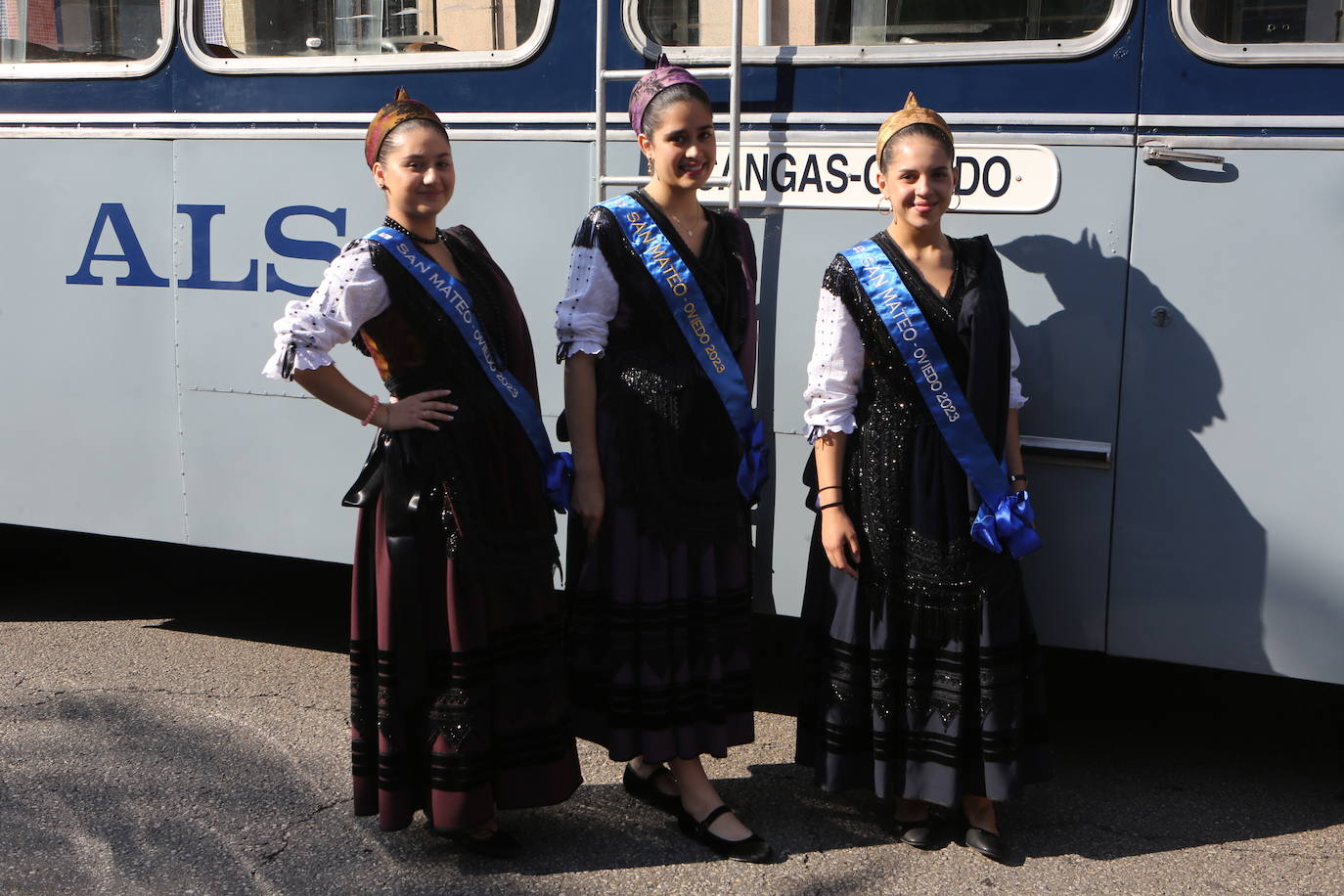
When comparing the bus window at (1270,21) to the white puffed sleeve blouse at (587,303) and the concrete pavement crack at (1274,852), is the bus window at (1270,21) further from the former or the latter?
the concrete pavement crack at (1274,852)

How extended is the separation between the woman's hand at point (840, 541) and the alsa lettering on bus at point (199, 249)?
1.67m

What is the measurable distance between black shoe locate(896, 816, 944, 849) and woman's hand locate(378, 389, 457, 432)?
4.56 ft

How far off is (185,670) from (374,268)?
2.03 m

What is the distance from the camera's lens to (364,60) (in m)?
3.79

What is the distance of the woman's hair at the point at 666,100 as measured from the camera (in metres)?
2.92

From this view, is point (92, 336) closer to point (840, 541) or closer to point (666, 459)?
point (666, 459)

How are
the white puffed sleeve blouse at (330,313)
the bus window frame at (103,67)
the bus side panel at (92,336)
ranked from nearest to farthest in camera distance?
the white puffed sleeve blouse at (330,313)
the bus window frame at (103,67)
the bus side panel at (92,336)

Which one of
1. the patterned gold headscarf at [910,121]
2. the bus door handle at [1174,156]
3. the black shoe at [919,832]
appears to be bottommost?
the black shoe at [919,832]

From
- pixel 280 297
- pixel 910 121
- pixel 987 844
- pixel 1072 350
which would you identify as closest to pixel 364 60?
pixel 280 297

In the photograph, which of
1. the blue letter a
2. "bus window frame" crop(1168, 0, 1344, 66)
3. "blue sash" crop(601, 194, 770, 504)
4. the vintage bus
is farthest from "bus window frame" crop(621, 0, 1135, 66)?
the blue letter a

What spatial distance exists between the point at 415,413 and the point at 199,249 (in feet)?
5.00

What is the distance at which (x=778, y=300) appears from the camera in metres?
3.48

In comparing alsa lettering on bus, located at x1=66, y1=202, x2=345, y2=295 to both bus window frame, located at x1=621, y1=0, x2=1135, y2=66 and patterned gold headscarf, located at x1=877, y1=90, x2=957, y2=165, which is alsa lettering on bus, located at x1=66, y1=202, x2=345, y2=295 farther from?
patterned gold headscarf, located at x1=877, y1=90, x2=957, y2=165

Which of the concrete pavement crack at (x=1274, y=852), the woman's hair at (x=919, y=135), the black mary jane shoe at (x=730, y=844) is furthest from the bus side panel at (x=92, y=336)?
the concrete pavement crack at (x=1274, y=852)
